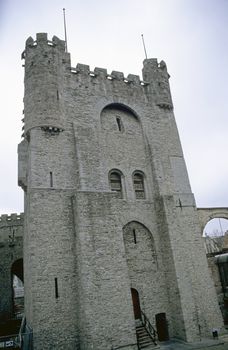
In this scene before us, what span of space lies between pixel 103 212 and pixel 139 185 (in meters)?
4.14

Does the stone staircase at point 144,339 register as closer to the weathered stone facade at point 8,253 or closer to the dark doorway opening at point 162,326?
the dark doorway opening at point 162,326

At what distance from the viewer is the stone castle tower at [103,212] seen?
12172 millimetres

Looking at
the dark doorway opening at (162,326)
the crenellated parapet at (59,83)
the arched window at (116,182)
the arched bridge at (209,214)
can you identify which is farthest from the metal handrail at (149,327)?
the crenellated parapet at (59,83)

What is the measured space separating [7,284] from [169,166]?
48.2 feet

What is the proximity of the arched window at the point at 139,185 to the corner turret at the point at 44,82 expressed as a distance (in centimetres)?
546

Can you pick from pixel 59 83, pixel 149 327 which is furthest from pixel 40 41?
pixel 149 327

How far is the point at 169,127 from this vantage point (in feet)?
63.8

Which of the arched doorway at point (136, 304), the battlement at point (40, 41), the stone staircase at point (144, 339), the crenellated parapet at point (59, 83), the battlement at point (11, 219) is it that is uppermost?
the battlement at point (40, 41)

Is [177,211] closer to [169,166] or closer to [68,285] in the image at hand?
[169,166]

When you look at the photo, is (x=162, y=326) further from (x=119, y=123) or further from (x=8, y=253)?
(x=8, y=253)

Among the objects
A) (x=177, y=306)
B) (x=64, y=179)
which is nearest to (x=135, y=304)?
(x=177, y=306)

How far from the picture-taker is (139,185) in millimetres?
17109

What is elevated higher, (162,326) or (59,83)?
(59,83)

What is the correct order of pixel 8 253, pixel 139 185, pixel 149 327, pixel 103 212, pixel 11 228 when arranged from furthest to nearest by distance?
pixel 11 228 < pixel 8 253 < pixel 139 185 < pixel 149 327 < pixel 103 212
